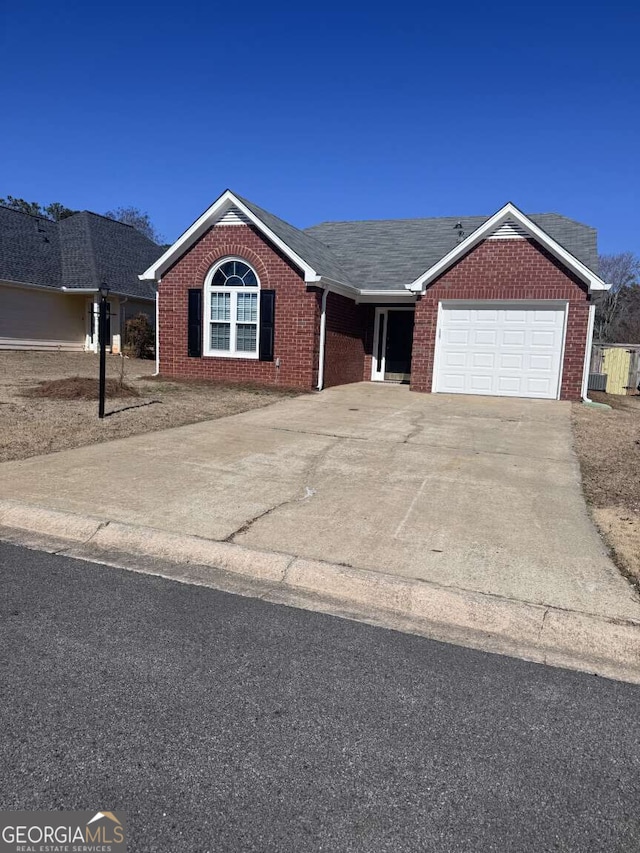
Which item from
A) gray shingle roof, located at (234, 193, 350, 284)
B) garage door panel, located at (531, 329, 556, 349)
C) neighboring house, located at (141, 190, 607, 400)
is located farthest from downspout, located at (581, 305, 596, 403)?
gray shingle roof, located at (234, 193, 350, 284)

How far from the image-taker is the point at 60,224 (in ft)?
98.2

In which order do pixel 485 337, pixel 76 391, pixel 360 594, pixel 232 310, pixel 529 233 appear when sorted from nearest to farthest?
pixel 360 594, pixel 76 391, pixel 529 233, pixel 485 337, pixel 232 310

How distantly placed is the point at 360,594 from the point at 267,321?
41.8 ft

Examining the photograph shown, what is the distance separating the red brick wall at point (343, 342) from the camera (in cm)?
1659

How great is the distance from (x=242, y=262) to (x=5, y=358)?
10.7m

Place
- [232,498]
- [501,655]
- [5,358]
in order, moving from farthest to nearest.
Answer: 1. [5,358]
2. [232,498]
3. [501,655]

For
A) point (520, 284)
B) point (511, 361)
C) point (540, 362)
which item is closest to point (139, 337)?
point (511, 361)

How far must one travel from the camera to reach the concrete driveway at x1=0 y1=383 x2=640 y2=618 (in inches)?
174

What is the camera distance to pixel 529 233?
1484cm

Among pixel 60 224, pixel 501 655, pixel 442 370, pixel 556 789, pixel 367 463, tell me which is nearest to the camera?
pixel 556 789

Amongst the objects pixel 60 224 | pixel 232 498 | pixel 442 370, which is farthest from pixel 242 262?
pixel 60 224

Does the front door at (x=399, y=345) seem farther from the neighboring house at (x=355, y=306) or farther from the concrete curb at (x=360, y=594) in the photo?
the concrete curb at (x=360, y=594)

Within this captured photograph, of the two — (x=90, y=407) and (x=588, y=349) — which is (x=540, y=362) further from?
(x=90, y=407)

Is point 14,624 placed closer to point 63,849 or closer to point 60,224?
point 63,849
